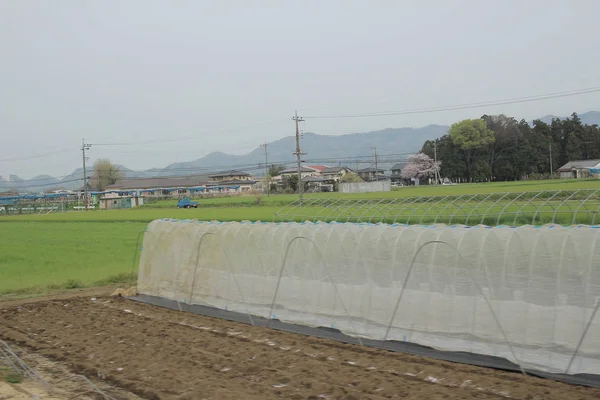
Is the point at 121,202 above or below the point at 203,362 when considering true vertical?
above

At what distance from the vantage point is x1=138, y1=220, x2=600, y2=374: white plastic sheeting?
7117 mm

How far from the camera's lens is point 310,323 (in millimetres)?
10086

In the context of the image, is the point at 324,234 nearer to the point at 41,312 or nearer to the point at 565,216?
the point at 41,312

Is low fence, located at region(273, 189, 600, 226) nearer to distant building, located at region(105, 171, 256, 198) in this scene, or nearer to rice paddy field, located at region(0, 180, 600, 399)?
rice paddy field, located at region(0, 180, 600, 399)

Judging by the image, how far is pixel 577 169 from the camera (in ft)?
189

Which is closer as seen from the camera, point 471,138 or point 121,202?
point 471,138

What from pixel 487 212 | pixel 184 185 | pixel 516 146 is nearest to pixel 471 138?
pixel 516 146

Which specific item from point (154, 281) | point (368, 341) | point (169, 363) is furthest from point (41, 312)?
point (368, 341)

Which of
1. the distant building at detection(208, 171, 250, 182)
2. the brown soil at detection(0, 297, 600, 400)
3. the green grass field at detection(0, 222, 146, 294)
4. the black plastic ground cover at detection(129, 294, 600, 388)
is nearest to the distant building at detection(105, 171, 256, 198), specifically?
the distant building at detection(208, 171, 250, 182)

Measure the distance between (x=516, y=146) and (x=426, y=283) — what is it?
6160 centimetres

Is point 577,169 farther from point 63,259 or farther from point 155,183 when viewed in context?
point 155,183

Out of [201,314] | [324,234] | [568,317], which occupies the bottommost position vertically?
[201,314]

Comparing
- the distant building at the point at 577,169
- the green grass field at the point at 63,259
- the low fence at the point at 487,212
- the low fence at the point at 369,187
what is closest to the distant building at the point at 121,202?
the low fence at the point at 369,187

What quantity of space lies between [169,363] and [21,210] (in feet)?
265
